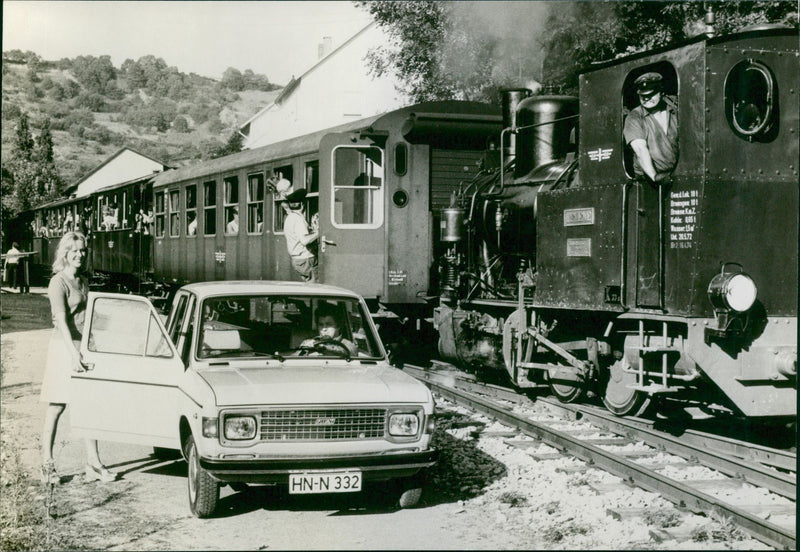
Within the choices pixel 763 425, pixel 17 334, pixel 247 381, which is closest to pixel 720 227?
pixel 763 425

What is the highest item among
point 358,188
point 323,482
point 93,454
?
point 358,188

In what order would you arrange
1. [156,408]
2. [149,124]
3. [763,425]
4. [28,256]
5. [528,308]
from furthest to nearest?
[28,256], [528,308], [763,425], [149,124], [156,408]

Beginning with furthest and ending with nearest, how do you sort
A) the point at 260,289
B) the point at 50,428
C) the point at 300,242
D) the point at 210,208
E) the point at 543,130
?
the point at 210,208 < the point at 300,242 < the point at 543,130 < the point at 260,289 < the point at 50,428

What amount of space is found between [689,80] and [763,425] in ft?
10.9

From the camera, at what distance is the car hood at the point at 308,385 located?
5289 mm

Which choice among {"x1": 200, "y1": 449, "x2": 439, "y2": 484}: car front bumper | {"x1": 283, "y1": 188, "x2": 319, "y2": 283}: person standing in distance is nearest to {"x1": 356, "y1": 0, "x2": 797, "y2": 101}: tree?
{"x1": 283, "y1": 188, "x2": 319, "y2": 283}: person standing in distance

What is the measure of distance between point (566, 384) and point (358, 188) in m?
4.16

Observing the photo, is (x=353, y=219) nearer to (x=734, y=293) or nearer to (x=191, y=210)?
(x=734, y=293)

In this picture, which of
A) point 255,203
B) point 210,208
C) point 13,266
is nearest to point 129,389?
point 13,266

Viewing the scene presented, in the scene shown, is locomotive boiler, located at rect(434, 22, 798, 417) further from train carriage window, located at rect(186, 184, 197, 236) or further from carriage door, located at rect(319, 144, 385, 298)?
train carriage window, located at rect(186, 184, 197, 236)

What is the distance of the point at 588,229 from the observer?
776 cm

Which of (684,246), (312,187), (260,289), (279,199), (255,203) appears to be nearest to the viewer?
(260,289)

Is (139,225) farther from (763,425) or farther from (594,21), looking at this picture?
(763,425)

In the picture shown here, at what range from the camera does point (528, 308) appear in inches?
356
